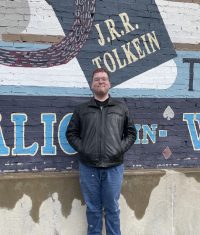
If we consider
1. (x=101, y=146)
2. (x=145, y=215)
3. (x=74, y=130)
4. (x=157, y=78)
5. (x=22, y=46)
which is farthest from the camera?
(x=157, y=78)

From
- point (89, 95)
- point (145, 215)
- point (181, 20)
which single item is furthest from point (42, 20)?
point (145, 215)

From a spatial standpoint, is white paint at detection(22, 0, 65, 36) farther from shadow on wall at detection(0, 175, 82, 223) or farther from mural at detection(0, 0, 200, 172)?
shadow on wall at detection(0, 175, 82, 223)

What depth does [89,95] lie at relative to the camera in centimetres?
505

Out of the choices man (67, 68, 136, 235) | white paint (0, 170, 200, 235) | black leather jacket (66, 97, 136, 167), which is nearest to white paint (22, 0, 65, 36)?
man (67, 68, 136, 235)

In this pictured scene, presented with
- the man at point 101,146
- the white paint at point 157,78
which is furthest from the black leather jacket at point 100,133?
the white paint at point 157,78

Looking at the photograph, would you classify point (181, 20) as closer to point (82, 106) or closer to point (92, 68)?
point (92, 68)

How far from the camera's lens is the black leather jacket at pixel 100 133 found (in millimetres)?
4398

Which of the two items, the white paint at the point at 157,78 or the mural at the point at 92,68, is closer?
the mural at the point at 92,68

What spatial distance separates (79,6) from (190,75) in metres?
1.61

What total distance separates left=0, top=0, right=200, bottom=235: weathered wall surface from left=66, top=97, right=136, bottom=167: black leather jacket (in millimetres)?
453

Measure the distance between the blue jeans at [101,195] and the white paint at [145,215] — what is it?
0.36 meters

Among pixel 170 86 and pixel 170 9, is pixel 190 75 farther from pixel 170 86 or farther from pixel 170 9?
pixel 170 9

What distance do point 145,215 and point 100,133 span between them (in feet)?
4.48

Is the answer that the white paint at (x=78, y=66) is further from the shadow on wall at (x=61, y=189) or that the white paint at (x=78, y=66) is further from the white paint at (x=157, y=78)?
the shadow on wall at (x=61, y=189)
